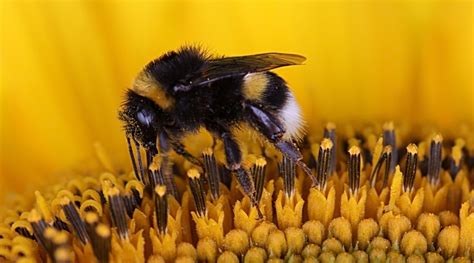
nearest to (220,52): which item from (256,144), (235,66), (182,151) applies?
(256,144)

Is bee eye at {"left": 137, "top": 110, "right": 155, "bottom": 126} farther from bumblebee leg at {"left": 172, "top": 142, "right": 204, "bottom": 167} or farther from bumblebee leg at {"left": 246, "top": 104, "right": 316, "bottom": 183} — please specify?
bumblebee leg at {"left": 246, "top": 104, "right": 316, "bottom": 183}

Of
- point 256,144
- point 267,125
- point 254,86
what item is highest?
point 254,86

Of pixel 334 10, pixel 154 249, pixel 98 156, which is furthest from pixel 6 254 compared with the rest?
pixel 334 10

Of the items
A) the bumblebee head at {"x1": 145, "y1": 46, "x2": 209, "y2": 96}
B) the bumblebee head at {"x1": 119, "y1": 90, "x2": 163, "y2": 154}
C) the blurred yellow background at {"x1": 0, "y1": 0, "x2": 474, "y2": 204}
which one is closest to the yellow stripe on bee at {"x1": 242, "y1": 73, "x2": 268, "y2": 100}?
the bumblebee head at {"x1": 145, "y1": 46, "x2": 209, "y2": 96}

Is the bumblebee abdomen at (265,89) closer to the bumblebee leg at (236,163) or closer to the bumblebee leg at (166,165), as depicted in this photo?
the bumblebee leg at (236,163)

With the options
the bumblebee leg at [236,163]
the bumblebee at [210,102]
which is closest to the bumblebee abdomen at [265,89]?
the bumblebee at [210,102]

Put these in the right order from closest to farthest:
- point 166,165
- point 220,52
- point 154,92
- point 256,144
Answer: point 154,92 → point 166,165 → point 256,144 → point 220,52

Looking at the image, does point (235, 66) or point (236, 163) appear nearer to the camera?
point (235, 66)

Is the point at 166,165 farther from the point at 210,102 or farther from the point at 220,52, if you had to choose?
the point at 220,52
